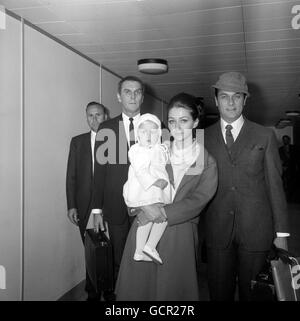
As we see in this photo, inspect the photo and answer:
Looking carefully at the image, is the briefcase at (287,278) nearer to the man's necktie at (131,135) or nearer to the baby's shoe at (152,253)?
the baby's shoe at (152,253)

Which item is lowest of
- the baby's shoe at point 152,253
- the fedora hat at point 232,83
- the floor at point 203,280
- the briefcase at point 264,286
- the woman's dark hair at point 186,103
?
the floor at point 203,280

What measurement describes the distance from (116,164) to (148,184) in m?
0.67

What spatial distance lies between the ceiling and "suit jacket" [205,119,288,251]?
1111 millimetres

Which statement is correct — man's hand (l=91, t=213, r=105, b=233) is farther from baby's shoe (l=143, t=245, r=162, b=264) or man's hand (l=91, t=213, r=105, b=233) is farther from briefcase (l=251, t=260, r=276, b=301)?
briefcase (l=251, t=260, r=276, b=301)

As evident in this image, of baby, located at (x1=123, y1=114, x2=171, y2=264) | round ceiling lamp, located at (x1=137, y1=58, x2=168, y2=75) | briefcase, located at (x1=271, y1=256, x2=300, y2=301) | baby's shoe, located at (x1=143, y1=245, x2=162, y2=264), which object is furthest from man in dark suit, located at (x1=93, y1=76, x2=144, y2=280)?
round ceiling lamp, located at (x1=137, y1=58, x2=168, y2=75)

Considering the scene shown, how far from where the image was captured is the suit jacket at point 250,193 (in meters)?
2.16

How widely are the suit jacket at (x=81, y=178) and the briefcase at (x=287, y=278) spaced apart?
72.7 inches

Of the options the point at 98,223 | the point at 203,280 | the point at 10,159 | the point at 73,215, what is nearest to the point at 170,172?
the point at 98,223

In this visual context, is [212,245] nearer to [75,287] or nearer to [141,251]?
[141,251]

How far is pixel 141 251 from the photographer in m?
1.97

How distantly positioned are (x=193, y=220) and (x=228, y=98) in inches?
28.8

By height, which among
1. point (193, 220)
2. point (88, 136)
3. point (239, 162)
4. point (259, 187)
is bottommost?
point (193, 220)

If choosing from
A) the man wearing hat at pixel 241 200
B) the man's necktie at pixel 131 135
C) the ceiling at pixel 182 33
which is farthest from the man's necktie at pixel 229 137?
the ceiling at pixel 182 33

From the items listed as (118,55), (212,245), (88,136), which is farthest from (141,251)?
(118,55)
